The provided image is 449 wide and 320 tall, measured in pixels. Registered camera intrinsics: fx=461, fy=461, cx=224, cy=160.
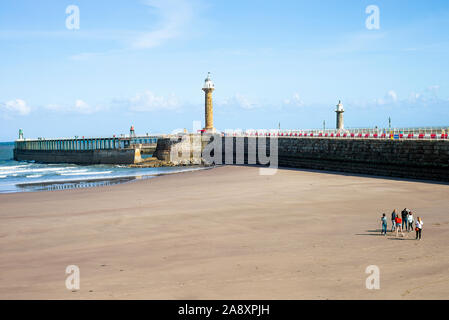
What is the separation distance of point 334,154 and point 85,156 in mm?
40731

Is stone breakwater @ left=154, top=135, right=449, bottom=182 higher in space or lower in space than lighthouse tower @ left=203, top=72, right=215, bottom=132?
lower

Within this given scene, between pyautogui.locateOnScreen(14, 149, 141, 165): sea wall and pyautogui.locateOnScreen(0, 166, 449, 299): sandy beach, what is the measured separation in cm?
3442

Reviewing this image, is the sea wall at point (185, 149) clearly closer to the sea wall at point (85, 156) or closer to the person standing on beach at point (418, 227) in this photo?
the sea wall at point (85, 156)

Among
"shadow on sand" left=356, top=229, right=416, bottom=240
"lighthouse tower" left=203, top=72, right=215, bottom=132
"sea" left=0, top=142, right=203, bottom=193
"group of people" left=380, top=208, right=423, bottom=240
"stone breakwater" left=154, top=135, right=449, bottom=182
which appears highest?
"lighthouse tower" left=203, top=72, right=215, bottom=132

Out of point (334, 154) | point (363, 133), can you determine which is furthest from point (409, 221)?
point (363, 133)

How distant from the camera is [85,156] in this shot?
63938 mm

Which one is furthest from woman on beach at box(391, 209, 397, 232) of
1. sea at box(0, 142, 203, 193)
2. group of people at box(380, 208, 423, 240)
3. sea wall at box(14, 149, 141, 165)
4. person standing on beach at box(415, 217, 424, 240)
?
sea wall at box(14, 149, 141, 165)

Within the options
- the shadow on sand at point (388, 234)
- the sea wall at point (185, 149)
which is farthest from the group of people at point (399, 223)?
the sea wall at point (185, 149)

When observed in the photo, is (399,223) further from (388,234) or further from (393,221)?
(388,234)

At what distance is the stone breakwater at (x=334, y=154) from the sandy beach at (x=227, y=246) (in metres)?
3.54

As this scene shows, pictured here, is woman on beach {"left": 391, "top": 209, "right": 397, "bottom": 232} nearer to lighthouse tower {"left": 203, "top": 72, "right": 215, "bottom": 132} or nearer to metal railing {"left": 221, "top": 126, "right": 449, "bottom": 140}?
metal railing {"left": 221, "top": 126, "right": 449, "bottom": 140}

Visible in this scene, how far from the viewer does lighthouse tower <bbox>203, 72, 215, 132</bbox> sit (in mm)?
53969

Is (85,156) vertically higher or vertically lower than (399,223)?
lower
